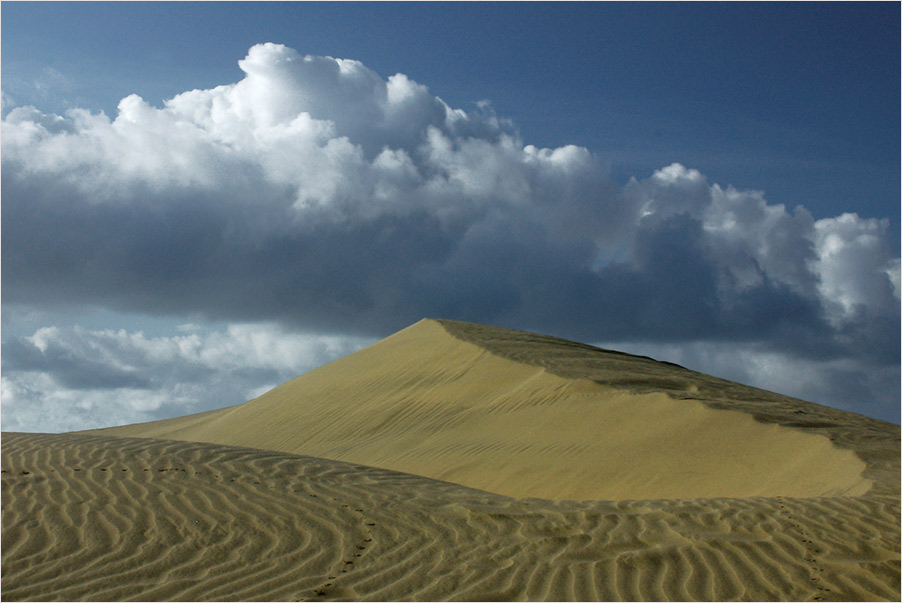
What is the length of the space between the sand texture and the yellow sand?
0.27ft

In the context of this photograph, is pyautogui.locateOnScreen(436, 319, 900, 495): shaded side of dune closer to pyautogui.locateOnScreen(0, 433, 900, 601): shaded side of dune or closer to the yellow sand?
the yellow sand

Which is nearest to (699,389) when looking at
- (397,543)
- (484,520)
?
(484,520)

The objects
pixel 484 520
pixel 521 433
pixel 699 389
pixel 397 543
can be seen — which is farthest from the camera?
pixel 699 389

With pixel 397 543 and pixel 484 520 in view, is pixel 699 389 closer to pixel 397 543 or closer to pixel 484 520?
pixel 484 520

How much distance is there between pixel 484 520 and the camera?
24.9 ft

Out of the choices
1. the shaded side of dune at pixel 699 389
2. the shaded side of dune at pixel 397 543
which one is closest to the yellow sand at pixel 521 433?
the shaded side of dune at pixel 699 389

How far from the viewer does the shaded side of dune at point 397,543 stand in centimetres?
595

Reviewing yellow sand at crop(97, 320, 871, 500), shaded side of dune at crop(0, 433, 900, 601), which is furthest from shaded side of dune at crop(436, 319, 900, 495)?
shaded side of dune at crop(0, 433, 900, 601)

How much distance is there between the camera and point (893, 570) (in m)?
6.38

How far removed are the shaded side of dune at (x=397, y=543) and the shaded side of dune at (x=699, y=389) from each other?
10.1ft

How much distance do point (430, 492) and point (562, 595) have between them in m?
3.48

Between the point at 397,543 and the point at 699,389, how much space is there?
563 inches

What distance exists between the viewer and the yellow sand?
12578mm

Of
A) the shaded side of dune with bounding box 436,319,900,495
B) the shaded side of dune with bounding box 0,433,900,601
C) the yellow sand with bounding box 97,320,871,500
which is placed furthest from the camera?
the shaded side of dune with bounding box 436,319,900,495
